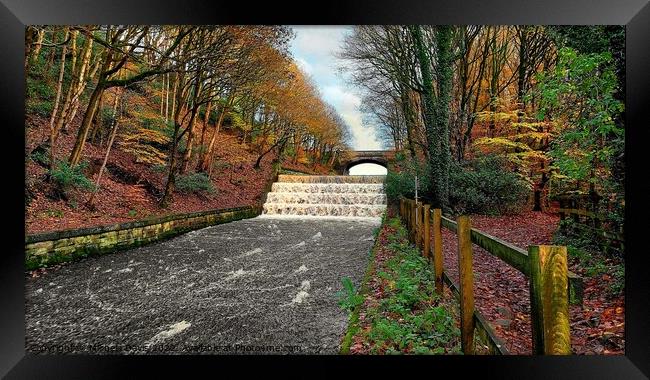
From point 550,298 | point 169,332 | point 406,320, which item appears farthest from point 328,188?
point 550,298

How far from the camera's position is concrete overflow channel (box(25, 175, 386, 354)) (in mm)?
2480

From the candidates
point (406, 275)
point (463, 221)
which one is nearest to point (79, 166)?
point (406, 275)

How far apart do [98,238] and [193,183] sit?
439 cm

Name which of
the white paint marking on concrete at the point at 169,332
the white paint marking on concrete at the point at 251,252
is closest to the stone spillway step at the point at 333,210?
the white paint marking on concrete at the point at 251,252

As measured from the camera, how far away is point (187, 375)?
2.11 m

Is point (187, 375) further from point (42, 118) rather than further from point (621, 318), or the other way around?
point (42, 118)

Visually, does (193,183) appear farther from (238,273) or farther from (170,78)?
(238,273)

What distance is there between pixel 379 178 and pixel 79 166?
10736mm

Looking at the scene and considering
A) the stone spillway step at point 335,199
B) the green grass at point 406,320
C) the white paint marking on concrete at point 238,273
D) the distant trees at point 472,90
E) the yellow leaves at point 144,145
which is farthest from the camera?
the stone spillway step at point 335,199

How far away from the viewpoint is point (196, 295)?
132 inches

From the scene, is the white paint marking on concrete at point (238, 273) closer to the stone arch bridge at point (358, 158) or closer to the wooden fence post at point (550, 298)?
the wooden fence post at point (550, 298)

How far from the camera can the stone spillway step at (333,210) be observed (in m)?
11.0

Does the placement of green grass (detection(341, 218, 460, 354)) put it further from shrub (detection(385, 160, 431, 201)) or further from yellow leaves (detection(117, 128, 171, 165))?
yellow leaves (detection(117, 128, 171, 165))
